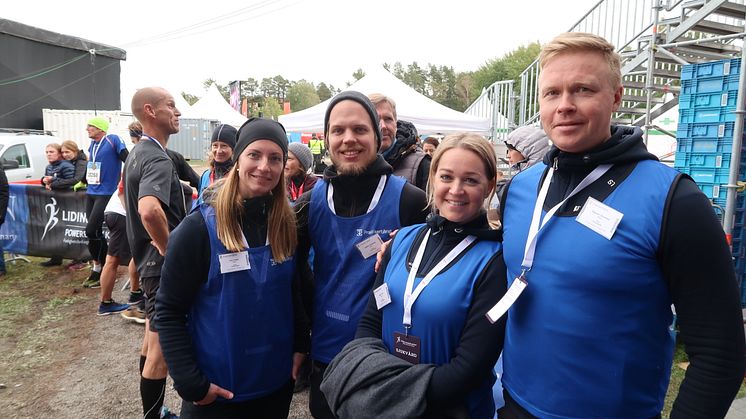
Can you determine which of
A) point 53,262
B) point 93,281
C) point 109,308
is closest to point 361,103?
point 109,308

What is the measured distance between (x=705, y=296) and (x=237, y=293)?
1.63 meters

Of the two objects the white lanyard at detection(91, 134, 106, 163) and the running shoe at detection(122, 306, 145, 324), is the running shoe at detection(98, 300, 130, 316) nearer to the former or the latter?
the running shoe at detection(122, 306, 145, 324)

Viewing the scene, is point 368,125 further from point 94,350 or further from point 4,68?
point 4,68

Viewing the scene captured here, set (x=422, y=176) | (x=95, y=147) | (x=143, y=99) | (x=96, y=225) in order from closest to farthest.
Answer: (x=422, y=176), (x=143, y=99), (x=96, y=225), (x=95, y=147)

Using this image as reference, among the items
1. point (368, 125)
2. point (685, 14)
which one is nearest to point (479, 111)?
point (685, 14)

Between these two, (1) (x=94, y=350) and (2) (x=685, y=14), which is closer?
(1) (x=94, y=350)

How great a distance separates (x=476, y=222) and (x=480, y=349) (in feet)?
1.51

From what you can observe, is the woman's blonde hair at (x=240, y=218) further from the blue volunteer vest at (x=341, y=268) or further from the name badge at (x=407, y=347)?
the name badge at (x=407, y=347)

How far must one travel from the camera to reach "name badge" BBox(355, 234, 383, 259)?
2.04 metres

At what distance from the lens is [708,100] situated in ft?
16.2

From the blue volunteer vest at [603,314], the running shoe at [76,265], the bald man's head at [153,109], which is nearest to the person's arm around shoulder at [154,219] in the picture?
the bald man's head at [153,109]

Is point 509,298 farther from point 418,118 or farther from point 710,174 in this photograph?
point 418,118

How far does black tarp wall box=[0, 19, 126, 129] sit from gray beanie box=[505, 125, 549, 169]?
17.8 m

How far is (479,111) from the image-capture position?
15.4 m
